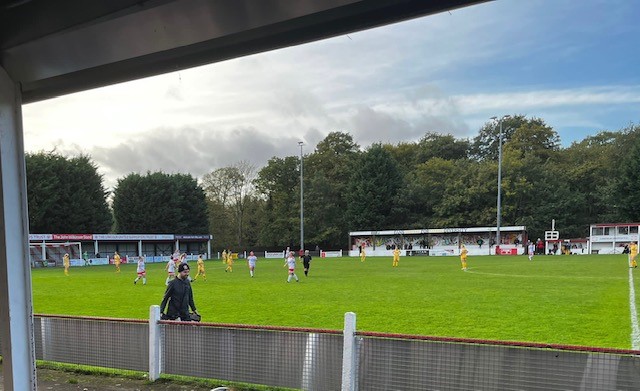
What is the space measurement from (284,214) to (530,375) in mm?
61831

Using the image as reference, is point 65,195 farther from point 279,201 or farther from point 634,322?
point 634,322

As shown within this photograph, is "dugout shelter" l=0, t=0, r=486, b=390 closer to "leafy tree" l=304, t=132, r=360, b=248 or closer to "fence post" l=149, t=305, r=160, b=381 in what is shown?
"fence post" l=149, t=305, r=160, b=381

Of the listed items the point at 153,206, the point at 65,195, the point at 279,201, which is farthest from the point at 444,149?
the point at 65,195

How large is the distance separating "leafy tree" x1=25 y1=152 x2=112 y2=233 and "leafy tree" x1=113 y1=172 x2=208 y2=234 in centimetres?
333

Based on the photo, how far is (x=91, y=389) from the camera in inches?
244

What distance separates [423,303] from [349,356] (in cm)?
856

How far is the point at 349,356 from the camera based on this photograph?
5305 mm

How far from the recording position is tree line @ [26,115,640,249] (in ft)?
175

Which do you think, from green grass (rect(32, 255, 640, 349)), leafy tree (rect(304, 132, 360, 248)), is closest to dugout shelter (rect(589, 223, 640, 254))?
green grass (rect(32, 255, 640, 349))

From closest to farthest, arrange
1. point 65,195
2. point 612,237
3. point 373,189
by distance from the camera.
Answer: point 612,237, point 65,195, point 373,189

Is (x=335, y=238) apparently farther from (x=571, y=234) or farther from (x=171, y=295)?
(x=171, y=295)

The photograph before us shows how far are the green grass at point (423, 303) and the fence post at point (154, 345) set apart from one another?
14.3ft

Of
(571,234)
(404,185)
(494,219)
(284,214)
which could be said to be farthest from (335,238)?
(571,234)

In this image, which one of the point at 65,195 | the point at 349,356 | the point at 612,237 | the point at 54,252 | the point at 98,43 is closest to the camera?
the point at 98,43
